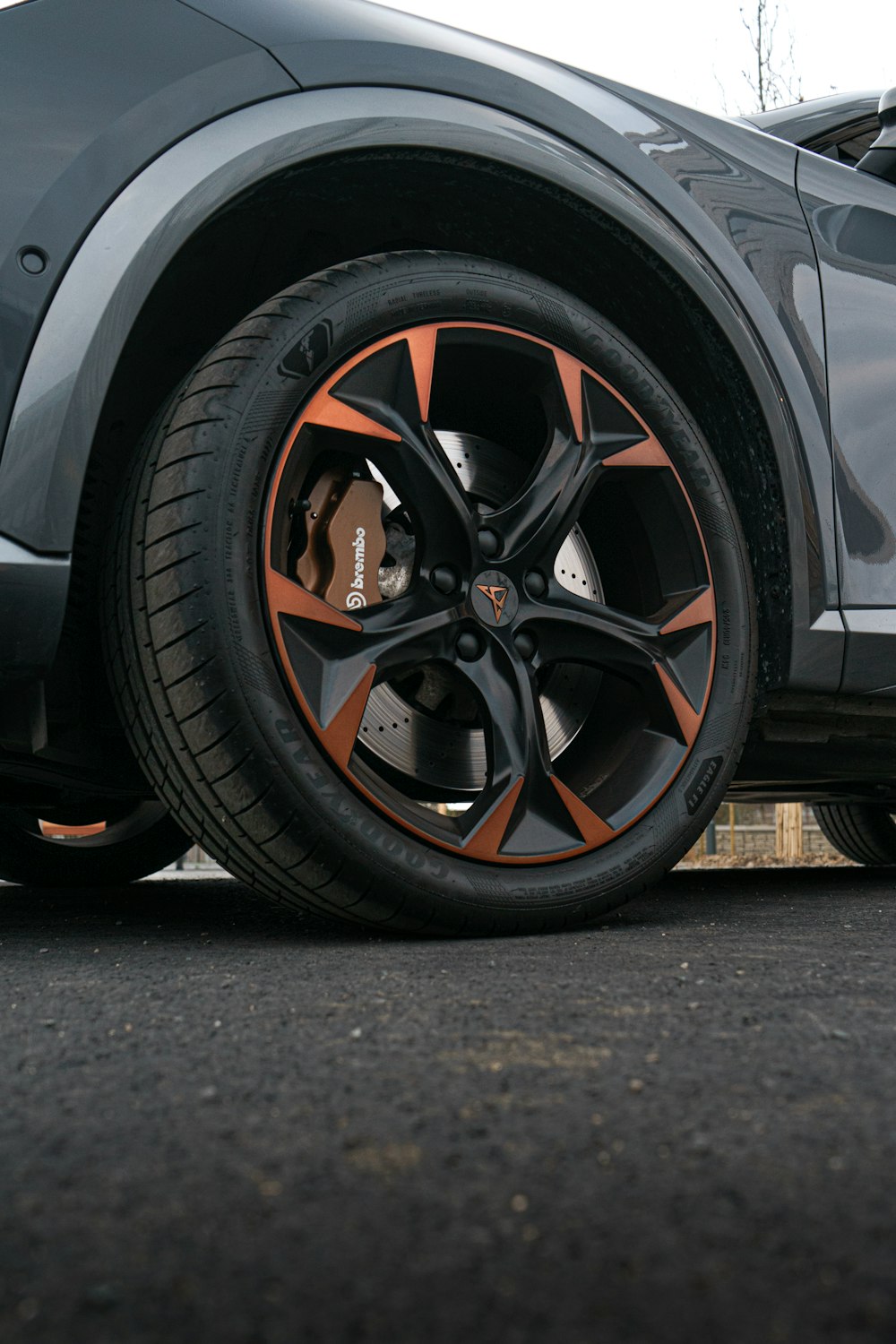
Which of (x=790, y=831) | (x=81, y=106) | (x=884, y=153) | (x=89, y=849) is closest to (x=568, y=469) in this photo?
(x=81, y=106)

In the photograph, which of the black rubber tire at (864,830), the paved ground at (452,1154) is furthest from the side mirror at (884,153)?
the black rubber tire at (864,830)

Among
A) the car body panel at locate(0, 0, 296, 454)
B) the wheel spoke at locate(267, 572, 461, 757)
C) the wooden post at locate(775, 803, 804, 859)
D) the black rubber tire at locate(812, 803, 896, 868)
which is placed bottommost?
the wooden post at locate(775, 803, 804, 859)

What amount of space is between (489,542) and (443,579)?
10cm

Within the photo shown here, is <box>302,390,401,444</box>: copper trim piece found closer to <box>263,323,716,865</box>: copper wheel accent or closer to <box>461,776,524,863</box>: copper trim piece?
<box>263,323,716,865</box>: copper wheel accent

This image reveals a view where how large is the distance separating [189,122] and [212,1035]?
1.19 m

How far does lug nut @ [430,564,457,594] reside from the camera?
156 cm

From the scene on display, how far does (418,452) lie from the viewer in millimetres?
1556

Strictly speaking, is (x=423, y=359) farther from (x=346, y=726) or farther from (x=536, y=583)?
(x=346, y=726)

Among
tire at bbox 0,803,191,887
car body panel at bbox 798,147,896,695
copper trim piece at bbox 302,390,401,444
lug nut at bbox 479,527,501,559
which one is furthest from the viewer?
tire at bbox 0,803,191,887

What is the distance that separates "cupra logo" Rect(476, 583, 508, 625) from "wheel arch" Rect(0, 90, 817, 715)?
1.87 feet

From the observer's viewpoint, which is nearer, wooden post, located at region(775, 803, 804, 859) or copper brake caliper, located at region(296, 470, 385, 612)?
copper brake caliper, located at region(296, 470, 385, 612)

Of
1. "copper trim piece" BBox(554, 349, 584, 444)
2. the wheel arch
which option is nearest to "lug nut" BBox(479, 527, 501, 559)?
"copper trim piece" BBox(554, 349, 584, 444)

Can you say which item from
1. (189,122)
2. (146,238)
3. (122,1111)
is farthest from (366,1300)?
(189,122)

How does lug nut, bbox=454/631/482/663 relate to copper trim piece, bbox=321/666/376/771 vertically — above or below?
above
